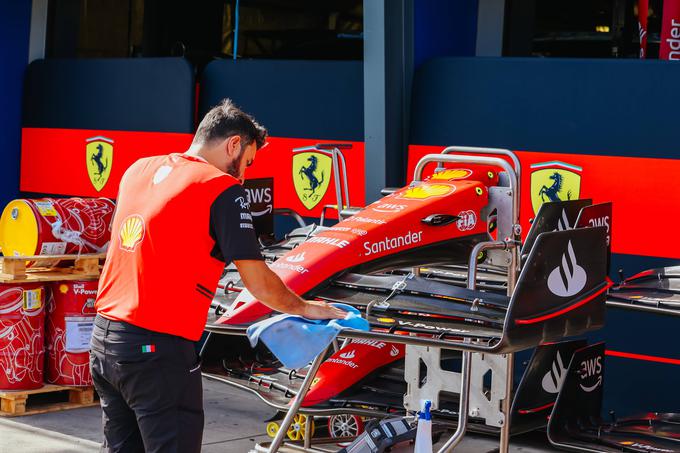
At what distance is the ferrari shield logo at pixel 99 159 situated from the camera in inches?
374

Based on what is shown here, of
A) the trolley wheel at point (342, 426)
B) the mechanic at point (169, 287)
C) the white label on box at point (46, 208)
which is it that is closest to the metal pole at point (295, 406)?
the trolley wheel at point (342, 426)

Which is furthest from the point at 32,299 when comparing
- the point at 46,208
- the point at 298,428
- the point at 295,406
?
the point at 295,406

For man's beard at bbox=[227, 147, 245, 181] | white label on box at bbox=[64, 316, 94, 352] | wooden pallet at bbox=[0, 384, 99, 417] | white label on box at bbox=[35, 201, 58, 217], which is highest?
man's beard at bbox=[227, 147, 245, 181]

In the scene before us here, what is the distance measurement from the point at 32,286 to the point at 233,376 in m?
1.46

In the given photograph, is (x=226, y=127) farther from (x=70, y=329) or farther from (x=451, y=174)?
(x=70, y=329)

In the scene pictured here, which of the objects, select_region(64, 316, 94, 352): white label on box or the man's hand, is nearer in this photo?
the man's hand

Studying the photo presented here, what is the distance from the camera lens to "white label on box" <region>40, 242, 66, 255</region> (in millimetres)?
6871

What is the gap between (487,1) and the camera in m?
8.07

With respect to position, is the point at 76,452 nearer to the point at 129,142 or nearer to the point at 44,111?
the point at 129,142

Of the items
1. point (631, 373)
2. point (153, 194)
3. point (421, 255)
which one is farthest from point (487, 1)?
point (153, 194)

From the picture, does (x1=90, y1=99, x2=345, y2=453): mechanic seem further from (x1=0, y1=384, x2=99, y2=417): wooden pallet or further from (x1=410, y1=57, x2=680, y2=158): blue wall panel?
(x1=410, y1=57, x2=680, y2=158): blue wall panel

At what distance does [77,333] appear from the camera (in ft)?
22.9

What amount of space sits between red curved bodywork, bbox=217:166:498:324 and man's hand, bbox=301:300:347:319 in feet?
2.46

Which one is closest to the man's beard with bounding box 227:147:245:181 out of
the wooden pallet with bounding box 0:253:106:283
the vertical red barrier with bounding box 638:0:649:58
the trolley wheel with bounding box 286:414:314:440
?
the trolley wheel with bounding box 286:414:314:440
